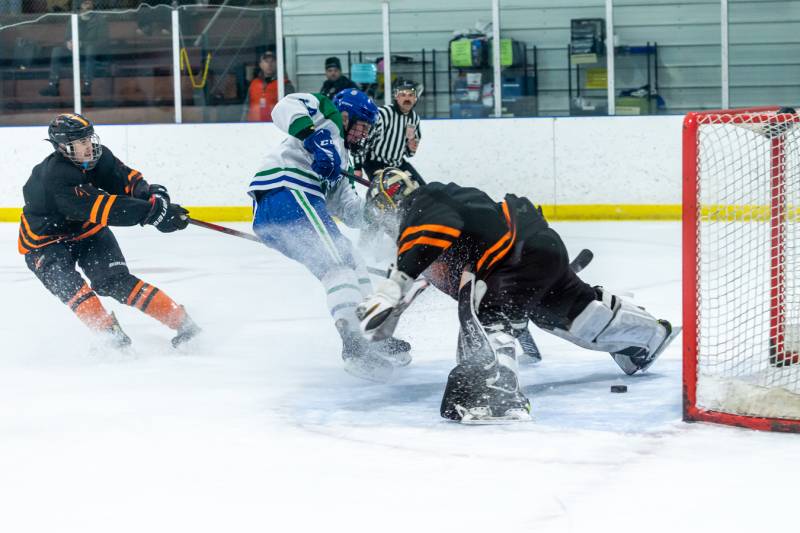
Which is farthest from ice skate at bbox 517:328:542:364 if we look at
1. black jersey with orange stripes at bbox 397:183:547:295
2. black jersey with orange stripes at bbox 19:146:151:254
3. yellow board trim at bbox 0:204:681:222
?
yellow board trim at bbox 0:204:681:222

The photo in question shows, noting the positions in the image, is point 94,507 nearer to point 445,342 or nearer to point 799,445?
point 799,445

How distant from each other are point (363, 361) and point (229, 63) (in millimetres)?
5215

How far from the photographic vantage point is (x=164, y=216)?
13.0 ft

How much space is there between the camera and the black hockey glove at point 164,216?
397 cm

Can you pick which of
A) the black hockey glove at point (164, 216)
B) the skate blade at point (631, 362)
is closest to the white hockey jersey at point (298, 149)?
the black hockey glove at point (164, 216)

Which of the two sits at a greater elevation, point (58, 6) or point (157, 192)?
point (58, 6)

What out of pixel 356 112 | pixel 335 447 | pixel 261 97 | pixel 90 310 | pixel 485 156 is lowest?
pixel 335 447

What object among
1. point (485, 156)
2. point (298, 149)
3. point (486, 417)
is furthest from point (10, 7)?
point (486, 417)

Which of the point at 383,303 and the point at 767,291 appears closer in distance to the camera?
the point at 383,303

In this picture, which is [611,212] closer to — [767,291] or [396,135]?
[396,135]

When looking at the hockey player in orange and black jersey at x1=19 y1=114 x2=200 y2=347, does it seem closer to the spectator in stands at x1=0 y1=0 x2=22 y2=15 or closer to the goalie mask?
the goalie mask

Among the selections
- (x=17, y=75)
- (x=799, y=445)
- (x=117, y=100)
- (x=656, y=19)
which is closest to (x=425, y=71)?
(x=656, y=19)

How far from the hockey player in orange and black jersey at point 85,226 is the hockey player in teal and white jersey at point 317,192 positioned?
0.38m

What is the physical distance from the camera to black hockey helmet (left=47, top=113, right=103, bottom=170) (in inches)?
154
